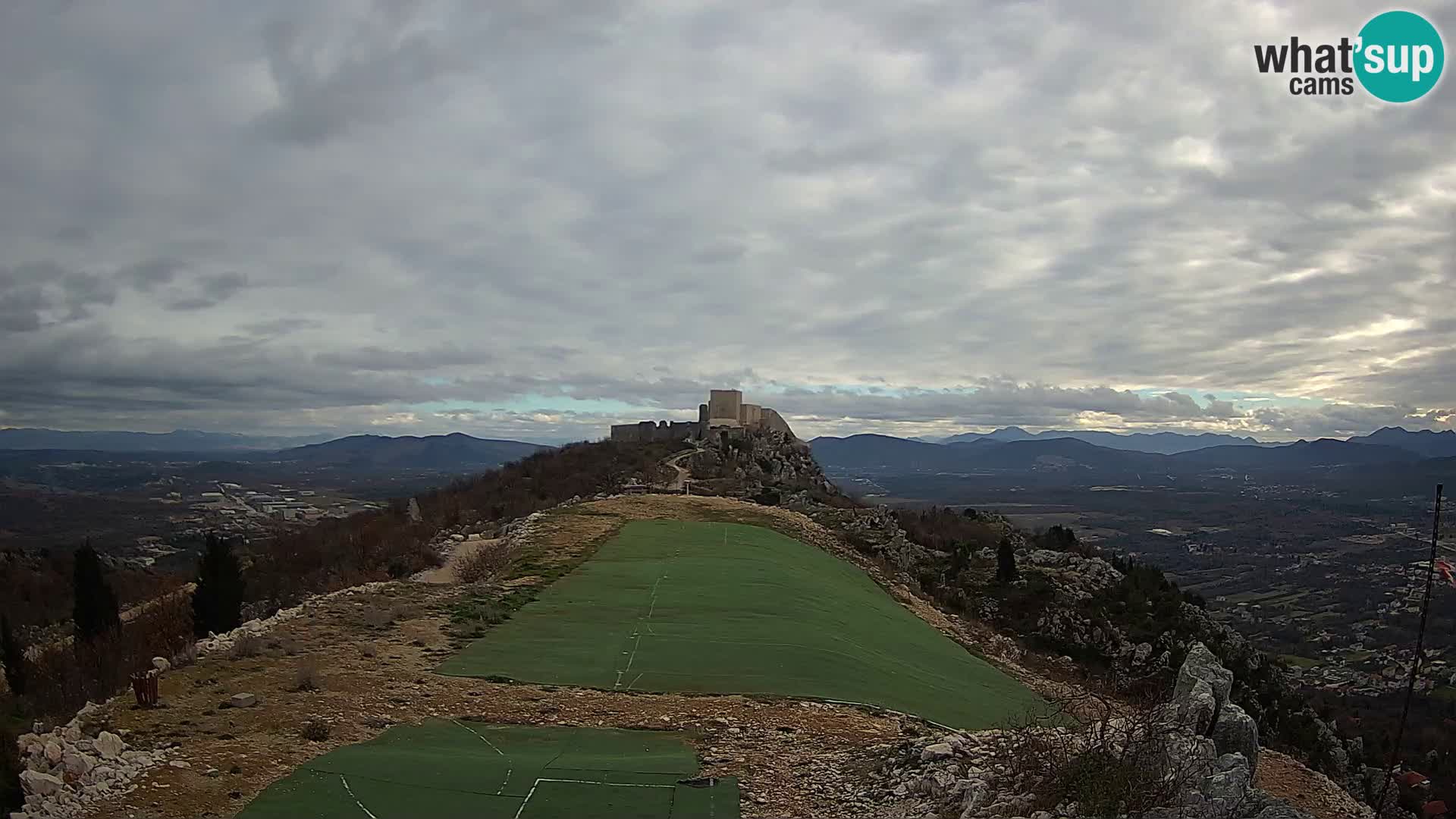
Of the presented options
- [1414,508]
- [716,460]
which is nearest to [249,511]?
[716,460]

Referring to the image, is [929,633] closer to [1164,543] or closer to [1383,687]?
[1383,687]

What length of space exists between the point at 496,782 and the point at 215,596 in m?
15.5

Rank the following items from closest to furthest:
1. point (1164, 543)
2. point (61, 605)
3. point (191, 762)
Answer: point (191, 762) → point (61, 605) → point (1164, 543)

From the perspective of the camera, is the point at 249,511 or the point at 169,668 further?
the point at 249,511

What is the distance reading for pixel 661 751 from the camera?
10.3 metres

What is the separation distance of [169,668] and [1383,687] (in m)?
43.9

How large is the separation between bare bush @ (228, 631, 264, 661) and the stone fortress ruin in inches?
2152

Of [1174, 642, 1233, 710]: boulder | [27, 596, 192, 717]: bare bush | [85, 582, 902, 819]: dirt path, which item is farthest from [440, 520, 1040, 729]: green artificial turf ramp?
[27, 596, 192, 717]: bare bush

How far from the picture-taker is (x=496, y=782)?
8914 millimetres

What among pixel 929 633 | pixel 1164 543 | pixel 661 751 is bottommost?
pixel 1164 543

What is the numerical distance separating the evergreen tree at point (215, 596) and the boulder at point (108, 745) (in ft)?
42.3

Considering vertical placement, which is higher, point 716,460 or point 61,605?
point 716,460

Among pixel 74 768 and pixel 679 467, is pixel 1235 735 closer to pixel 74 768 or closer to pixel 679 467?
pixel 74 768

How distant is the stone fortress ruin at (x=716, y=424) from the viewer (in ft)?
236
